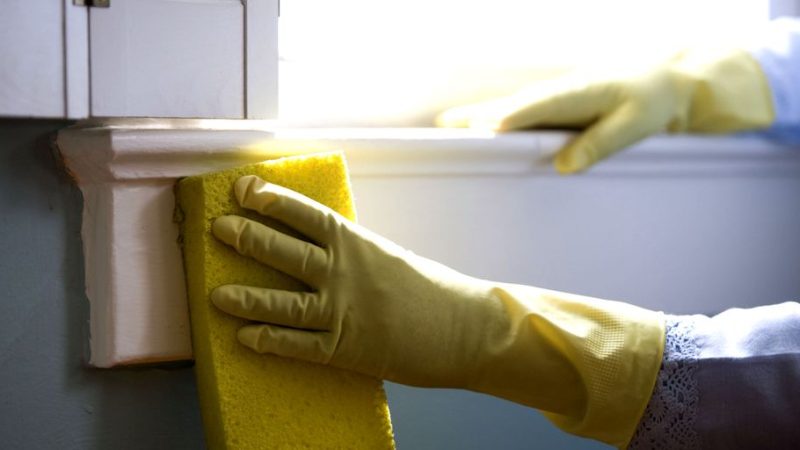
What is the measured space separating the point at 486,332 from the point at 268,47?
319 millimetres

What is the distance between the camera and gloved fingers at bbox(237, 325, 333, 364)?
784mm

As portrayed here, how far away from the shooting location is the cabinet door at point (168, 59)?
0.81 m

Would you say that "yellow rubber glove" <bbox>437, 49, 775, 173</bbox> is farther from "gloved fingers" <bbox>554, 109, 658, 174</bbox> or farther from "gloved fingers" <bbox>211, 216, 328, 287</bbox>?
"gloved fingers" <bbox>211, 216, 328, 287</bbox>

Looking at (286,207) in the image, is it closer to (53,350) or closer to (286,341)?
(286,341)

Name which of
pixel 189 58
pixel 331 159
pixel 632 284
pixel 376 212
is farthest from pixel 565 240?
pixel 189 58

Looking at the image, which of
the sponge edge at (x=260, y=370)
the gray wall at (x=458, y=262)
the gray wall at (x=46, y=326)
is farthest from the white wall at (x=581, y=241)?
the gray wall at (x=46, y=326)

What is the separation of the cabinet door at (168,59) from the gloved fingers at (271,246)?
0.40ft

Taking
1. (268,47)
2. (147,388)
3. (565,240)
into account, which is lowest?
(147,388)

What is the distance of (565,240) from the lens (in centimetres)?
112

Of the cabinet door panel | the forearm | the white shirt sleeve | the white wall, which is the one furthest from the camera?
the white shirt sleeve

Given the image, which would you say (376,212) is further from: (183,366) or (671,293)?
(671,293)

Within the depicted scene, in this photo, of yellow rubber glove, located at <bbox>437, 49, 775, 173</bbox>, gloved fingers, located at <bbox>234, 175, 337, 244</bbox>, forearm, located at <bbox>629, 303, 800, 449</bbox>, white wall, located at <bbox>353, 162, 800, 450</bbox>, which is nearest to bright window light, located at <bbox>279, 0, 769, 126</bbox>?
yellow rubber glove, located at <bbox>437, 49, 775, 173</bbox>

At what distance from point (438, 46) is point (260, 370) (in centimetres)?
54

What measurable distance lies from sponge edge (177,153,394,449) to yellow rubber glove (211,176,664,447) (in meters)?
0.02
